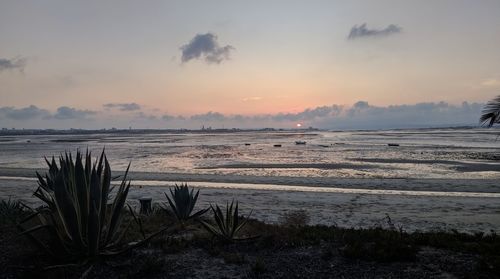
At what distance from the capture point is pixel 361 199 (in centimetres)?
1452

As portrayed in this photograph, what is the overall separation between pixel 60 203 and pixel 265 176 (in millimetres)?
17405

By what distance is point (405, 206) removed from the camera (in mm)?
13023

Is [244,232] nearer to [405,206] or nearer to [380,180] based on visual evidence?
[405,206]

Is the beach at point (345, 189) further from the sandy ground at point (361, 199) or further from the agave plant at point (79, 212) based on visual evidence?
the agave plant at point (79, 212)

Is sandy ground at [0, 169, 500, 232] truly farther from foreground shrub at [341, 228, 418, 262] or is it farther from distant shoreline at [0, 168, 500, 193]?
foreground shrub at [341, 228, 418, 262]

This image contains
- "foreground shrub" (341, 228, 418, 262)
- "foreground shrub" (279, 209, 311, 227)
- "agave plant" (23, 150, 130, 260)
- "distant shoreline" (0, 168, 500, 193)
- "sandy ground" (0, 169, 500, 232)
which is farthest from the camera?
"distant shoreline" (0, 168, 500, 193)

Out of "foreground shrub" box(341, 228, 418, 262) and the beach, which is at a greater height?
"foreground shrub" box(341, 228, 418, 262)

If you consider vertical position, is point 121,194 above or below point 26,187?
above

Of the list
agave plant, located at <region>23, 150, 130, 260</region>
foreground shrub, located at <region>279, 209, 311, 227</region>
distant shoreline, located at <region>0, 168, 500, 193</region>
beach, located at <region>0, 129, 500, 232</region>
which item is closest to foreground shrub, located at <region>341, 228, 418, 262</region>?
agave plant, located at <region>23, 150, 130, 260</region>

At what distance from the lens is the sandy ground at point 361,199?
1091cm

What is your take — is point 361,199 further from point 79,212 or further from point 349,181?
point 79,212

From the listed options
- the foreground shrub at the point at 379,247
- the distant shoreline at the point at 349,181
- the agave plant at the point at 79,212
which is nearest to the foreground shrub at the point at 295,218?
the foreground shrub at the point at 379,247


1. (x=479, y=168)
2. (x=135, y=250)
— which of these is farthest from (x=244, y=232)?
(x=479, y=168)

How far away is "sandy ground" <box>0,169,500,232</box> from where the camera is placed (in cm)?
1091
